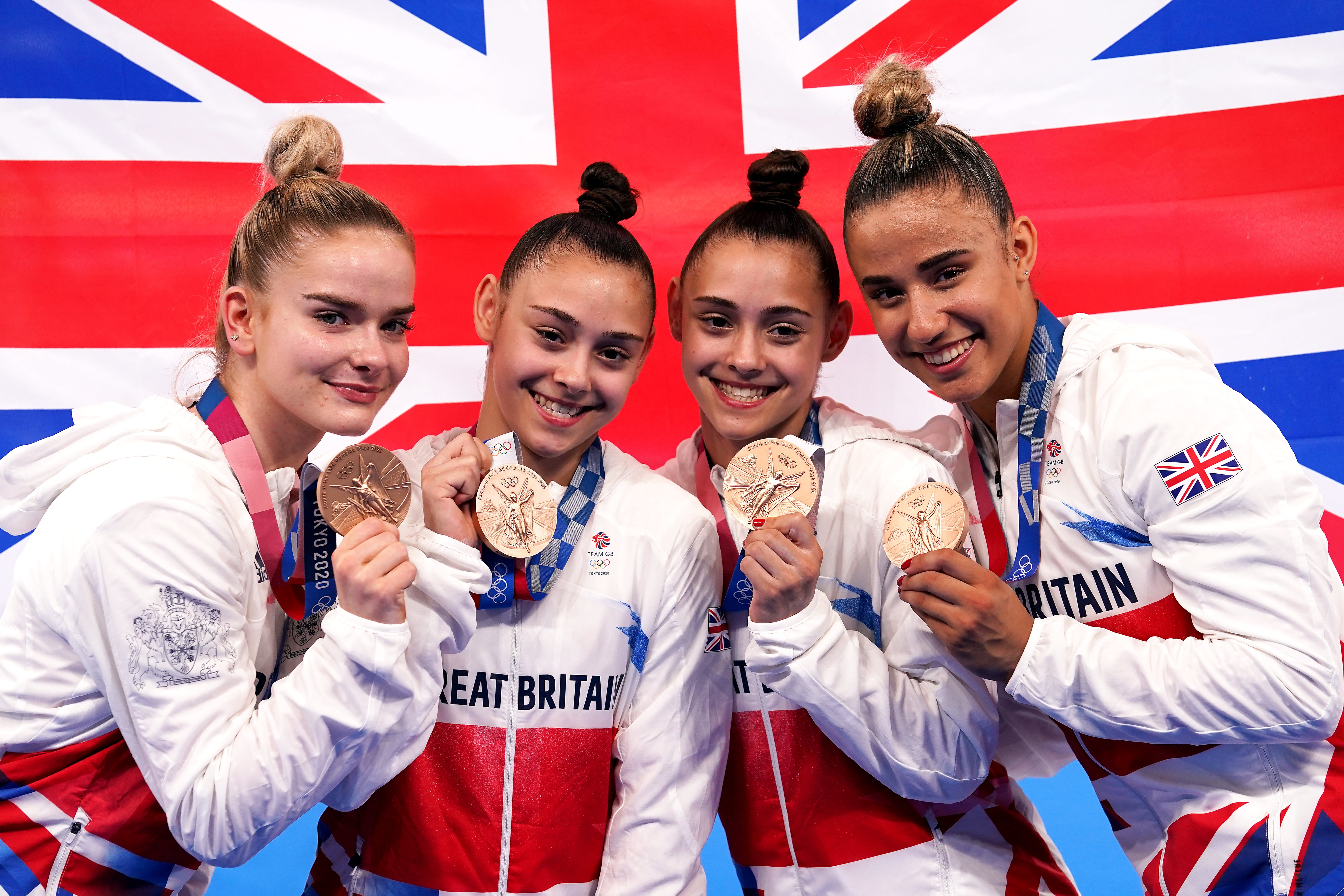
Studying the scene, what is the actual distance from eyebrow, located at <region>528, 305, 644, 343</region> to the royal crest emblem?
1024mm

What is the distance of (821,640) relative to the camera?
2057mm

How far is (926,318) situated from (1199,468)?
0.68 meters

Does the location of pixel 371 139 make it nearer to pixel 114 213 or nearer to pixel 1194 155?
pixel 114 213

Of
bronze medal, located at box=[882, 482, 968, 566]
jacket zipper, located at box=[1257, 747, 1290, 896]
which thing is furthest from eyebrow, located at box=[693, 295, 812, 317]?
jacket zipper, located at box=[1257, 747, 1290, 896]

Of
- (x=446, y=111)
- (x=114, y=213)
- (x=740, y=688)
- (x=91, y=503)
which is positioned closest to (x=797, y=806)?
(x=740, y=688)

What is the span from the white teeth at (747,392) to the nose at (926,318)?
1.28ft

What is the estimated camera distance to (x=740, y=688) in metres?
2.44

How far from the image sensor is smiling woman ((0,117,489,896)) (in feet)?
6.07

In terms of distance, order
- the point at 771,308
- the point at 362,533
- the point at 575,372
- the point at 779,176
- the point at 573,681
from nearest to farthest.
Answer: the point at 362,533
the point at 573,681
the point at 575,372
the point at 771,308
the point at 779,176

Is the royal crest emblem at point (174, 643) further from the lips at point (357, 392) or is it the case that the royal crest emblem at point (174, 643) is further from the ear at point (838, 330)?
the ear at point (838, 330)

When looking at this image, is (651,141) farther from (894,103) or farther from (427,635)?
(427,635)

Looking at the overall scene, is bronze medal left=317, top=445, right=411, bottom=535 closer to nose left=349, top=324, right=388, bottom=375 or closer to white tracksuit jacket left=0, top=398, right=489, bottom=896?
white tracksuit jacket left=0, top=398, right=489, bottom=896

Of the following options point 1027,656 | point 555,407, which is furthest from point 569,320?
point 1027,656

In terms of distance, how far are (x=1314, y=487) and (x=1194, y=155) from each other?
212cm
